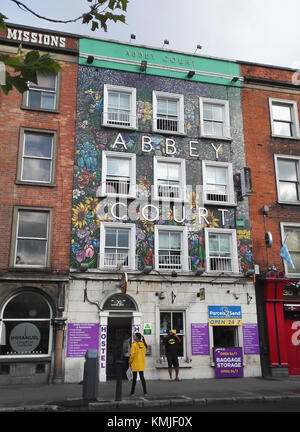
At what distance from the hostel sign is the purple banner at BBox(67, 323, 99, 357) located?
4.71 metres

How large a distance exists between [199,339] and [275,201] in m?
7.25

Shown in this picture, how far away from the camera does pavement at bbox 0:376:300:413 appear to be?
9.89 meters

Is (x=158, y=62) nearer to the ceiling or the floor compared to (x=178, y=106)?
nearer to the ceiling

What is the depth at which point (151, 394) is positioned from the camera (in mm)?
11578

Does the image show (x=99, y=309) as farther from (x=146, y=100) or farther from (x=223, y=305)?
(x=146, y=100)

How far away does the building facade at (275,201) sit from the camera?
17.4 m

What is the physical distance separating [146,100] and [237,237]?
7408mm

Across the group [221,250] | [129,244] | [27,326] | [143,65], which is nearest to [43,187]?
[129,244]

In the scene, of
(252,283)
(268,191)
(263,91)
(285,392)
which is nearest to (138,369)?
(285,392)

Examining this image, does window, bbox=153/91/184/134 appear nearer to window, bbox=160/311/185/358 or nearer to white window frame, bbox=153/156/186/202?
white window frame, bbox=153/156/186/202

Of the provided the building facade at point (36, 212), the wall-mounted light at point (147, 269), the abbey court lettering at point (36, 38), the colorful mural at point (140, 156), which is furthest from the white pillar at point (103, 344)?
the abbey court lettering at point (36, 38)

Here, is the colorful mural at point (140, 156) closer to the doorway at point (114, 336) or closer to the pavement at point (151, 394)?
the doorway at point (114, 336)

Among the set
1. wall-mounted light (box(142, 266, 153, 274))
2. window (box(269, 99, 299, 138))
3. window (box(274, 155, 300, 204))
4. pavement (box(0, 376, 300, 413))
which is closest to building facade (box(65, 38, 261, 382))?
wall-mounted light (box(142, 266, 153, 274))

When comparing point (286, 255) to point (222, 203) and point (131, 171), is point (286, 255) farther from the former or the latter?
point (131, 171)
